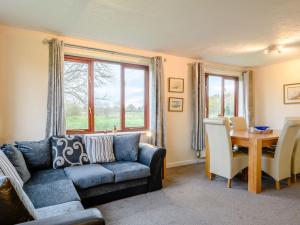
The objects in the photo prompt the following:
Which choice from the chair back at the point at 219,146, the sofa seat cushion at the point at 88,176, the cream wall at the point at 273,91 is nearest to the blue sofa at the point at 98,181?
the sofa seat cushion at the point at 88,176

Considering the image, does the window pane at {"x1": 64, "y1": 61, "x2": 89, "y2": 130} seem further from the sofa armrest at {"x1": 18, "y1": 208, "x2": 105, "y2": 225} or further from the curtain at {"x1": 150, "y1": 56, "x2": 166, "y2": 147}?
the sofa armrest at {"x1": 18, "y1": 208, "x2": 105, "y2": 225}

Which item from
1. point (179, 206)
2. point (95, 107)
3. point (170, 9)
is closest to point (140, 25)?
point (170, 9)

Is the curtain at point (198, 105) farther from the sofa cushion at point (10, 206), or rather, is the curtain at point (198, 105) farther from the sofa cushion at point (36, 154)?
the sofa cushion at point (10, 206)

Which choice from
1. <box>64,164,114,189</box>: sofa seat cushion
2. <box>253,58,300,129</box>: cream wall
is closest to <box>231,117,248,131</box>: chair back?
<box>253,58,300,129</box>: cream wall

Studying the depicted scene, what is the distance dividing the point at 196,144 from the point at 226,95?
183 centimetres

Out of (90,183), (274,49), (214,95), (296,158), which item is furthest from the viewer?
(214,95)

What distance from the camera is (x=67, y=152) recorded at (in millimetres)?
2814

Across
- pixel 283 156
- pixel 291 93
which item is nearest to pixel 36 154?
pixel 283 156

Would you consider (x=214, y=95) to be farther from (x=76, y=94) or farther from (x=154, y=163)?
(x=76, y=94)

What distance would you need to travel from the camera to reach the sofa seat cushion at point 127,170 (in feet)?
8.58

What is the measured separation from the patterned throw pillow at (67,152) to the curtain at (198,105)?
2.48 meters

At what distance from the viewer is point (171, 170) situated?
4.07m

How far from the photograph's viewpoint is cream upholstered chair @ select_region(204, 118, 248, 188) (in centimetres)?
307

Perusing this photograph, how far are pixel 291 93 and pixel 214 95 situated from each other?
5.62 ft
